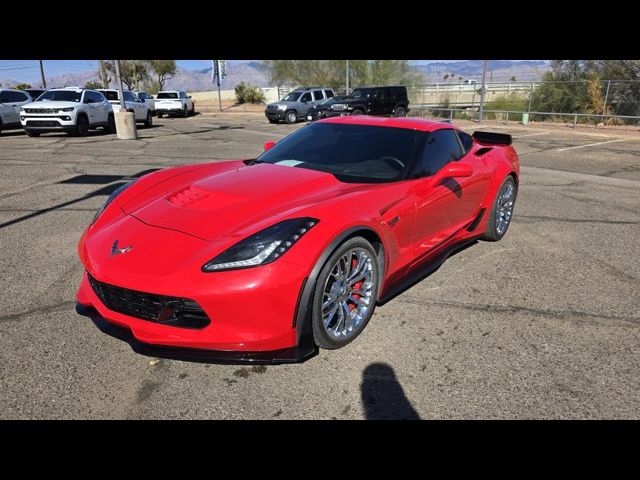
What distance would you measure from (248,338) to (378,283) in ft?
3.53

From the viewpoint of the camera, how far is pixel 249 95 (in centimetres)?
4769

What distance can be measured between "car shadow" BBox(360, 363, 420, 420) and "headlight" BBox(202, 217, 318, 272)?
92 centimetres

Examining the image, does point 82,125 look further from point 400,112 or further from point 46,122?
point 400,112

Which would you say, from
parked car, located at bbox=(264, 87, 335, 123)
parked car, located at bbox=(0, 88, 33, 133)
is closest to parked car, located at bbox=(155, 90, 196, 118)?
parked car, located at bbox=(264, 87, 335, 123)

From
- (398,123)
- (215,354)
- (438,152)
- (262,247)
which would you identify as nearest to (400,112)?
(398,123)

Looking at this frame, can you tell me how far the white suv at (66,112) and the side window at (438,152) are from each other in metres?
15.5

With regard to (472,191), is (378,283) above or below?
below

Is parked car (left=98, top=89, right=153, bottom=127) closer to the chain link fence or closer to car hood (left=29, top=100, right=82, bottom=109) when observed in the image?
car hood (left=29, top=100, right=82, bottom=109)

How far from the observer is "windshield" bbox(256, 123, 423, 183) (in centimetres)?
363

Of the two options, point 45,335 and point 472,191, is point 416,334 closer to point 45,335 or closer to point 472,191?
point 472,191

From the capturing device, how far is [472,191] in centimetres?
434
